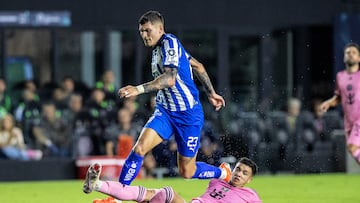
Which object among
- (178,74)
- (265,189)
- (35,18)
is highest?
(35,18)

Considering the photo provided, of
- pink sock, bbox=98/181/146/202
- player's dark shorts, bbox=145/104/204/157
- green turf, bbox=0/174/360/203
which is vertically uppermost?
player's dark shorts, bbox=145/104/204/157

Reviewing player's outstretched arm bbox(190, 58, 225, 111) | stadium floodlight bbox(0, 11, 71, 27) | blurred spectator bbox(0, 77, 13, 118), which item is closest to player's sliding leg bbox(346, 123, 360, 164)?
player's outstretched arm bbox(190, 58, 225, 111)

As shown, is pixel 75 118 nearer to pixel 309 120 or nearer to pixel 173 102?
pixel 309 120

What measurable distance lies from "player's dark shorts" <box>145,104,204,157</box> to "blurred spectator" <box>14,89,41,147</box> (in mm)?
8692

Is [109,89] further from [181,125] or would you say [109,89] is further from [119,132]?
[181,125]

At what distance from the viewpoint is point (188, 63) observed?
12.5m

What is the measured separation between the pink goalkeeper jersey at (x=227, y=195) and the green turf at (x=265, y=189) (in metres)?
3.07

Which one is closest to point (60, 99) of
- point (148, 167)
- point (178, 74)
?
point (148, 167)

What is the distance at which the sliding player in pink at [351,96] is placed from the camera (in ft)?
53.7

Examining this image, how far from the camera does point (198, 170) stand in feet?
42.5

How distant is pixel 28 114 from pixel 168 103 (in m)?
9.22

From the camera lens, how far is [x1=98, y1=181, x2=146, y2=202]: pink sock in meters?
11.4

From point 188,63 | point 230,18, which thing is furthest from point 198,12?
point 188,63

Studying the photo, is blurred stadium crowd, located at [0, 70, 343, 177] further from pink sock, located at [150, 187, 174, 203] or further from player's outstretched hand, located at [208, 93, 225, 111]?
pink sock, located at [150, 187, 174, 203]
